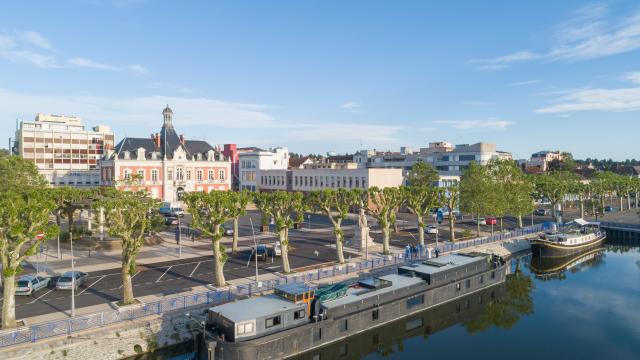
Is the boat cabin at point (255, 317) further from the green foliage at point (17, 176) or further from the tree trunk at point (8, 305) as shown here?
the green foliage at point (17, 176)

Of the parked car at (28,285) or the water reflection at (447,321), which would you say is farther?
the parked car at (28,285)

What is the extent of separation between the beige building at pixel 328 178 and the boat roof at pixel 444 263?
49.9 m

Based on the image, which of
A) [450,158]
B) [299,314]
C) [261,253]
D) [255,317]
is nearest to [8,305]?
[255,317]

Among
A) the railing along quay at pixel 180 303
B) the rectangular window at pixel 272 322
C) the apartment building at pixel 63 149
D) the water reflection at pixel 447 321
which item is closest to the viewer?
the railing along quay at pixel 180 303

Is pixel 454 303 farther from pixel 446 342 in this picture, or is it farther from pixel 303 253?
pixel 303 253

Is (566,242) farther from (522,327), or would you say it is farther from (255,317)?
(255,317)

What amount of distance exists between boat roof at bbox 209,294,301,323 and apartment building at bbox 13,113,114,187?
4636 inches

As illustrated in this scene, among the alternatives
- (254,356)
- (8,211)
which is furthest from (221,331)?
(8,211)

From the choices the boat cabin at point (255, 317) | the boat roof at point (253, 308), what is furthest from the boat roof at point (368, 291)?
the boat roof at point (253, 308)

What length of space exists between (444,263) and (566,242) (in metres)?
34.1

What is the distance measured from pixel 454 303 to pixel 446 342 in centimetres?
1004

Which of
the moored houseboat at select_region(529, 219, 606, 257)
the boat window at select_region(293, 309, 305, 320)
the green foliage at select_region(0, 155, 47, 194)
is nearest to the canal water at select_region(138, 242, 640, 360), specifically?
the boat window at select_region(293, 309, 305, 320)

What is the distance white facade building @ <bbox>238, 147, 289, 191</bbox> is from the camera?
5241 inches

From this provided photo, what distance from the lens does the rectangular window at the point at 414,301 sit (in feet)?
136
